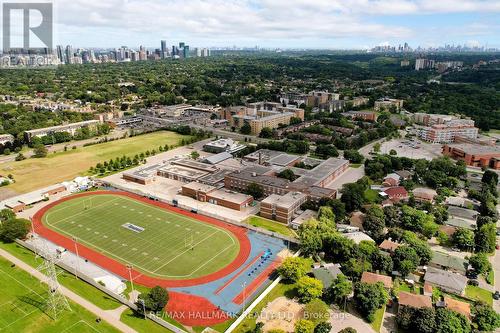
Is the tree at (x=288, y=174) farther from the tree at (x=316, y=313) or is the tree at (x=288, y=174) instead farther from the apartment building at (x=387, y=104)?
the apartment building at (x=387, y=104)

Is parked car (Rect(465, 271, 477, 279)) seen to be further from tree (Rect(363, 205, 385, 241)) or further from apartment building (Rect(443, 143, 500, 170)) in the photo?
apartment building (Rect(443, 143, 500, 170))

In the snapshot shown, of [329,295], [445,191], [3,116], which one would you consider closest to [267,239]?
[329,295]

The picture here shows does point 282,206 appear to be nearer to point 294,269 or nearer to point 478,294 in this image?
point 294,269

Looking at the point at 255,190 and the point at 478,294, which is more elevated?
the point at 255,190

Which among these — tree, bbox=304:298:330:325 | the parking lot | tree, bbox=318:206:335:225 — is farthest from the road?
tree, bbox=304:298:330:325

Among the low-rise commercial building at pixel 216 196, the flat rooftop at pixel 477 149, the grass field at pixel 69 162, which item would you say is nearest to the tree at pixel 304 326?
the low-rise commercial building at pixel 216 196

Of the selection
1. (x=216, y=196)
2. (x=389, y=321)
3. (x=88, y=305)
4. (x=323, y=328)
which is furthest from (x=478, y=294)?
(x=88, y=305)
